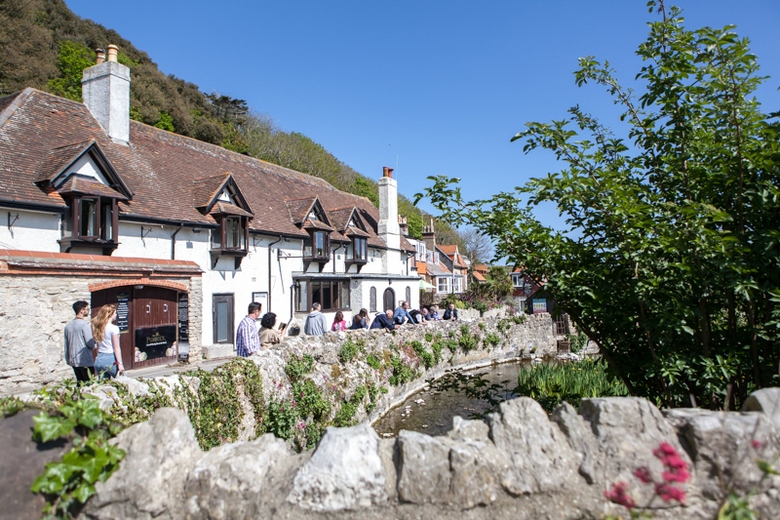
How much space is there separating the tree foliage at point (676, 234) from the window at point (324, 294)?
17849 millimetres

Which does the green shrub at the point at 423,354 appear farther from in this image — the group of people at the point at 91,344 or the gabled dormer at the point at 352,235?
the group of people at the point at 91,344

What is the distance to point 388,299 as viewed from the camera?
88.5 ft

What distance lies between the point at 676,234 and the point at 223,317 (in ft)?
55.8

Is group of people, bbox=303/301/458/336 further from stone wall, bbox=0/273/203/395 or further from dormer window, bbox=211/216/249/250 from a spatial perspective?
stone wall, bbox=0/273/203/395

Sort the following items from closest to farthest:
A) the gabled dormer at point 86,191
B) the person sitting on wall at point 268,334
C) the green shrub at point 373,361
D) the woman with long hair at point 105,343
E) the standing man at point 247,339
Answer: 1. the woman with long hair at point 105,343
2. the standing man at point 247,339
3. the person sitting on wall at point 268,334
4. the green shrub at point 373,361
5. the gabled dormer at point 86,191

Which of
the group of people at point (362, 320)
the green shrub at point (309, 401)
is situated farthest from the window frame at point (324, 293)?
the green shrub at point (309, 401)

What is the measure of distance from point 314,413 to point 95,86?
15.6 meters

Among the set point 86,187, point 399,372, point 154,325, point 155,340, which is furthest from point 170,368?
point 399,372

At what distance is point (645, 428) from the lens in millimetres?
2668

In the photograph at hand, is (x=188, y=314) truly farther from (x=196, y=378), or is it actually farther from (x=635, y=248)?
(x=635, y=248)

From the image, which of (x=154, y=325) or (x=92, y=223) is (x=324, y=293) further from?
(x=92, y=223)

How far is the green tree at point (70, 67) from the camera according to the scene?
3418 cm

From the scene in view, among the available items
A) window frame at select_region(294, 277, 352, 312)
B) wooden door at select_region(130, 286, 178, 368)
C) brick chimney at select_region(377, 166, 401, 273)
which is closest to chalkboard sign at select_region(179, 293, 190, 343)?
wooden door at select_region(130, 286, 178, 368)

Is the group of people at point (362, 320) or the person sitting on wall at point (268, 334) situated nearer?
the person sitting on wall at point (268, 334)
